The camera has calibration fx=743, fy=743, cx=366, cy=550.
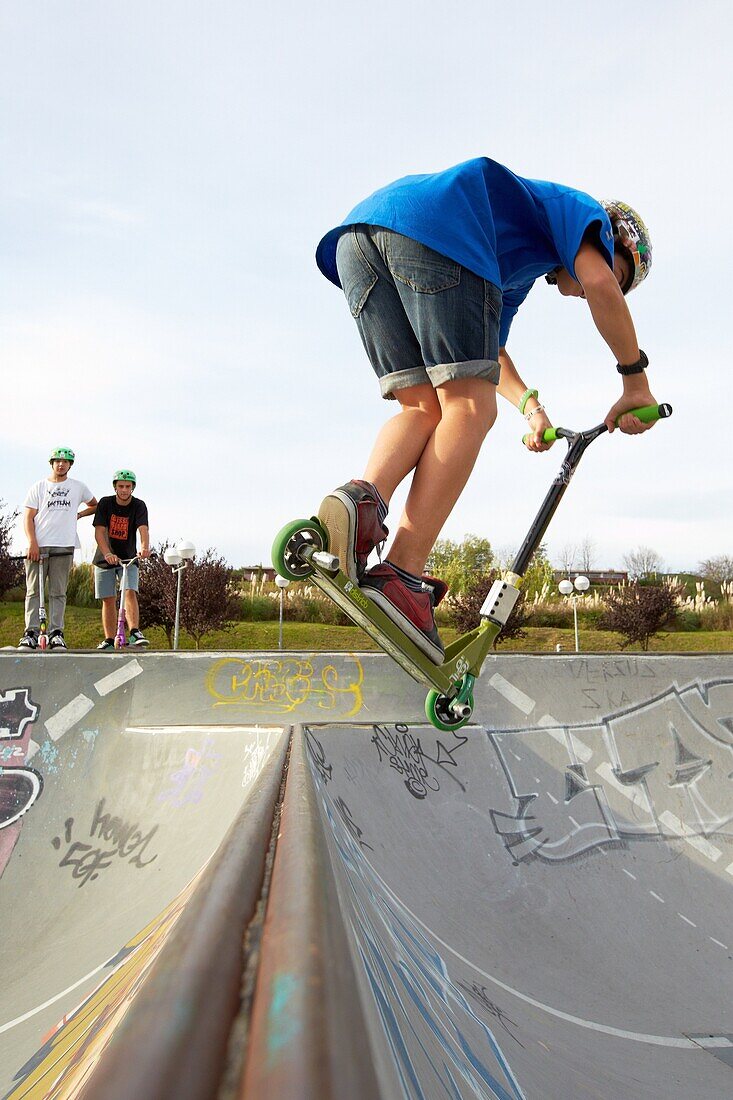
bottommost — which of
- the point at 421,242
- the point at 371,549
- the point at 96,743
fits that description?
the point at 96,743

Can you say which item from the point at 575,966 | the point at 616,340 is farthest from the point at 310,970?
the point at 616,340

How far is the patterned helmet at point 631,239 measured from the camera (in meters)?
2.94

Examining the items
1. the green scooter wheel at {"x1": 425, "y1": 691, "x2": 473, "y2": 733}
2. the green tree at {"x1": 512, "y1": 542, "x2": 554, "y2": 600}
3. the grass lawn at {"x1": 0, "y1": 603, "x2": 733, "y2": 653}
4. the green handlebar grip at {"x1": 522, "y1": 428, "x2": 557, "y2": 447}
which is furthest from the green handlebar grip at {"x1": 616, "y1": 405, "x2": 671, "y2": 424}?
the green tree at {"x1": 512, "y1": 542, "x2": 554, "y2": 600}

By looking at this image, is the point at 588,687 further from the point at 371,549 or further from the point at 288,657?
the point at 371,549

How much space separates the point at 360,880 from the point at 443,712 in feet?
6.34

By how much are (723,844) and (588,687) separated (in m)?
0.95

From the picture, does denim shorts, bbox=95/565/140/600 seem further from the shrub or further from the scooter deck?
the shrub

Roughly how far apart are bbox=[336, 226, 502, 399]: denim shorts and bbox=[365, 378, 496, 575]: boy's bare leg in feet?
0.24

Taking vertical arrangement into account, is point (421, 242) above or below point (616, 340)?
above

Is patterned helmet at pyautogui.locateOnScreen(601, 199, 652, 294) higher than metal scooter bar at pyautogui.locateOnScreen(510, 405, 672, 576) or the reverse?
higher

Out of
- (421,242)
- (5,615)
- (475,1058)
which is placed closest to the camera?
(475,1058)

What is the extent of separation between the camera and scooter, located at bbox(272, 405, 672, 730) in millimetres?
2436

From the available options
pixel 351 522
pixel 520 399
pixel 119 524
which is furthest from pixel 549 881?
pixel 119 524

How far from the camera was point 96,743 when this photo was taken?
11.0 feet
